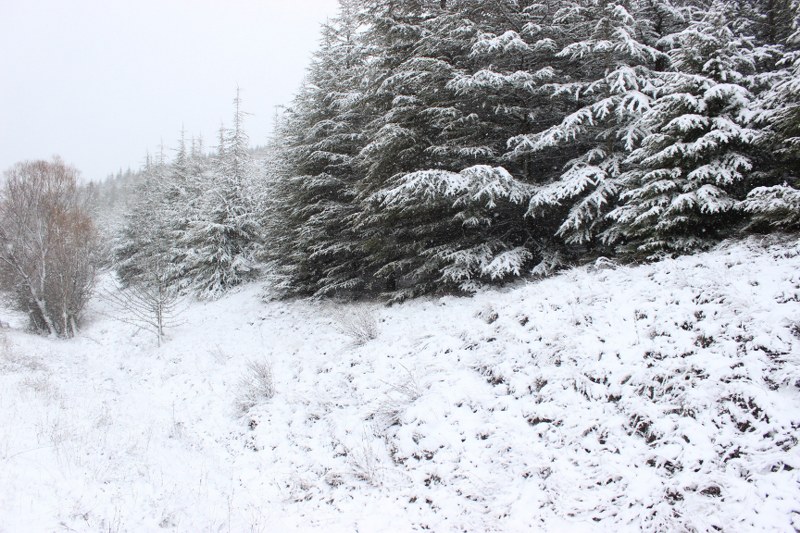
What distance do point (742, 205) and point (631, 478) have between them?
5.60 m

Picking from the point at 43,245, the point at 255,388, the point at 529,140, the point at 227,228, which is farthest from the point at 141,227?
the point at 529,140

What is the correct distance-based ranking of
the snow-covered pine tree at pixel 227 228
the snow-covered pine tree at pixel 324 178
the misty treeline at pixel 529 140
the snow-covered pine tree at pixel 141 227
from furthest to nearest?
1. the snow-covered pine tree at pixel 141 227
2. the snow-covered pine tree at pixel 227 228
3. the snow-covered pine tree at pixel 324 178
4. the misty treeline at pixel 529 140

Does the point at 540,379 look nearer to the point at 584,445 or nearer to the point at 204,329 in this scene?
the point at 584,445

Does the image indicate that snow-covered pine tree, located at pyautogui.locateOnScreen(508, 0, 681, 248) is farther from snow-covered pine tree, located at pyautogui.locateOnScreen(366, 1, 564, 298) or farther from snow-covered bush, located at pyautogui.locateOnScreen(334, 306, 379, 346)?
snow-covered bush, located at pyautogui.locateOnScreen(334, 306, 379, 346)

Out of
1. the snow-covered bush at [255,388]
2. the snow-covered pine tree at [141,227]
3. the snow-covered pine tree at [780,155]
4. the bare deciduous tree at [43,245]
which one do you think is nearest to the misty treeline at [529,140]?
the snow-covered pine tree at [780,155]

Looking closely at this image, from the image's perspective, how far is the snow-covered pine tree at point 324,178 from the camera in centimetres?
1499

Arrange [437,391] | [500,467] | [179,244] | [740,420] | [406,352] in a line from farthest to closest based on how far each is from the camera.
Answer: [179,244]
[406,352]
[437,391]
[500,467]
[740,420]

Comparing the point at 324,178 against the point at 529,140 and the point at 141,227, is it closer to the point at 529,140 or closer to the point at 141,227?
the point at 529,140

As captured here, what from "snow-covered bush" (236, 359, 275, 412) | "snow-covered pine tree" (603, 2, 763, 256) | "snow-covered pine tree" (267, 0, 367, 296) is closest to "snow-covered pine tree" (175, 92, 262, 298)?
"snow-covered pine tree" (267, 0, 367, 296)

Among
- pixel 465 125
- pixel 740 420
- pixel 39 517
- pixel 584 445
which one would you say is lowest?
pixel 39 517

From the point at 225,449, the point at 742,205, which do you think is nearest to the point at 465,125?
the point at 742,205

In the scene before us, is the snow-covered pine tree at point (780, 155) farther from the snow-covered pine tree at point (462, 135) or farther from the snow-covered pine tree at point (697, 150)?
the snow-covered pine tree at point (462, 135)

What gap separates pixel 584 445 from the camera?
15.5ft

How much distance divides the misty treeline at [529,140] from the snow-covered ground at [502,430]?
1.52m
